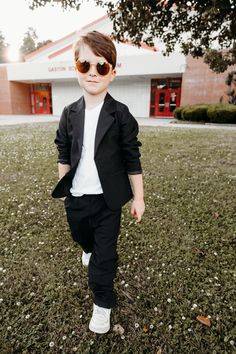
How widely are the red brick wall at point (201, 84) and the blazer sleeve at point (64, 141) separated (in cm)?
Result: 2425

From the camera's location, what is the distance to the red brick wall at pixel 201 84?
933 inches

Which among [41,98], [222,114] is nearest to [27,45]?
A: [41,98]

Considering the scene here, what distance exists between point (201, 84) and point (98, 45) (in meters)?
24.9

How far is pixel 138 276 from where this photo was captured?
2.88 m

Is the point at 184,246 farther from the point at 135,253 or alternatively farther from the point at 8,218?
the point at 8,218

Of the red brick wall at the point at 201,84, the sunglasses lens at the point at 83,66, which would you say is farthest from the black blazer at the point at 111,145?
the red brick wall at the point at 201,84

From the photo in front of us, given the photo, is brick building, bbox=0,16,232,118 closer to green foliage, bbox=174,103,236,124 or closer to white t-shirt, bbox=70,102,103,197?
green foliage, bbox=174,103,236,124

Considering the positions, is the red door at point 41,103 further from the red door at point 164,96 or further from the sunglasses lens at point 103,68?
the sunglasses lens at point 103,68

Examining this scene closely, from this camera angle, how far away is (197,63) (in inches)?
947

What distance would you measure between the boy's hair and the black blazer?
304 millimetres

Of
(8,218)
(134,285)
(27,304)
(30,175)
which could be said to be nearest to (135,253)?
(134,285)

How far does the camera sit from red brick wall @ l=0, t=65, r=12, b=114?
31.8 meters

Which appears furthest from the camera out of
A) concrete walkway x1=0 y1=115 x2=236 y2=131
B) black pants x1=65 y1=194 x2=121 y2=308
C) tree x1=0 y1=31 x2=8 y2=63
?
tree x1=0 y1=31 x2=8 y2=63

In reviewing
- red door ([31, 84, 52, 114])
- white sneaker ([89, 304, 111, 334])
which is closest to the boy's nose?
white sneaker ([89, 304, 111, 334])
